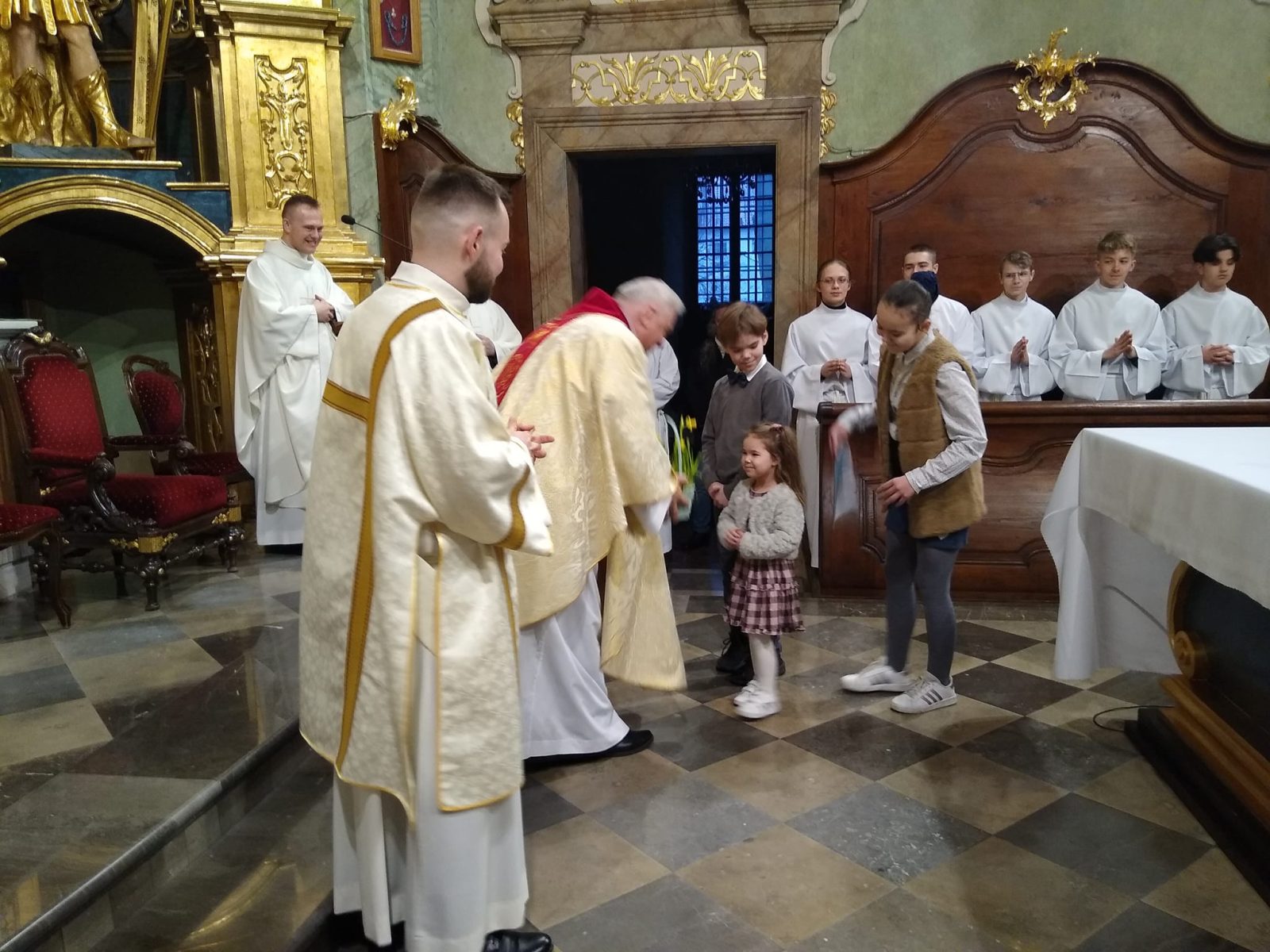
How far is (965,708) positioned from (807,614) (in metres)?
1.19

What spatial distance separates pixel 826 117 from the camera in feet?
20.8

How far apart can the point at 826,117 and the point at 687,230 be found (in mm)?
4550

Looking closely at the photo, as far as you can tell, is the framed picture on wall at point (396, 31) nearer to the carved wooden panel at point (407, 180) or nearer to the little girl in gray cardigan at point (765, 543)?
the carved wooden panel at point (407, 180)

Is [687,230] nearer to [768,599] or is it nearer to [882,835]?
[768,599]

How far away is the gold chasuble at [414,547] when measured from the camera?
1775 mm

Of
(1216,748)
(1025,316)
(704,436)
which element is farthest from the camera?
(1025,316)

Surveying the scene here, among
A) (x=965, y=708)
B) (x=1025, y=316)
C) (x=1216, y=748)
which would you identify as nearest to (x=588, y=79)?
(x=1025, y=316)

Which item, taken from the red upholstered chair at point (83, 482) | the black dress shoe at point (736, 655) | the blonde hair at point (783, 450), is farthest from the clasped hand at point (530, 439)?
the red upholstered chair at point (83, 482)

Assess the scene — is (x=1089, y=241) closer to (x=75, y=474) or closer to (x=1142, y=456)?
(x=1142, y=456)

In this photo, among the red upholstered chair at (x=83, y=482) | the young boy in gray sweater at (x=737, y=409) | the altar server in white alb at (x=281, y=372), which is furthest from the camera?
the altar server in white alb at (x=281, y=372)

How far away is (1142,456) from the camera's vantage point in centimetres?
274

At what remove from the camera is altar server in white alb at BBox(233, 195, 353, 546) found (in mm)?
5090

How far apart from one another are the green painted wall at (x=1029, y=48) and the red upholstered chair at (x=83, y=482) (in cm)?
451

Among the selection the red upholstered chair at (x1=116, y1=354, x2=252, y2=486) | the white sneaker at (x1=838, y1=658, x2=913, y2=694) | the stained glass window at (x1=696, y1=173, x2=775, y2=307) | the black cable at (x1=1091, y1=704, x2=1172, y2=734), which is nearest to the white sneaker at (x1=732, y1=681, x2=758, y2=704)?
the white sneaker at (x1=838, y1=658, x2=913, y2=694)
